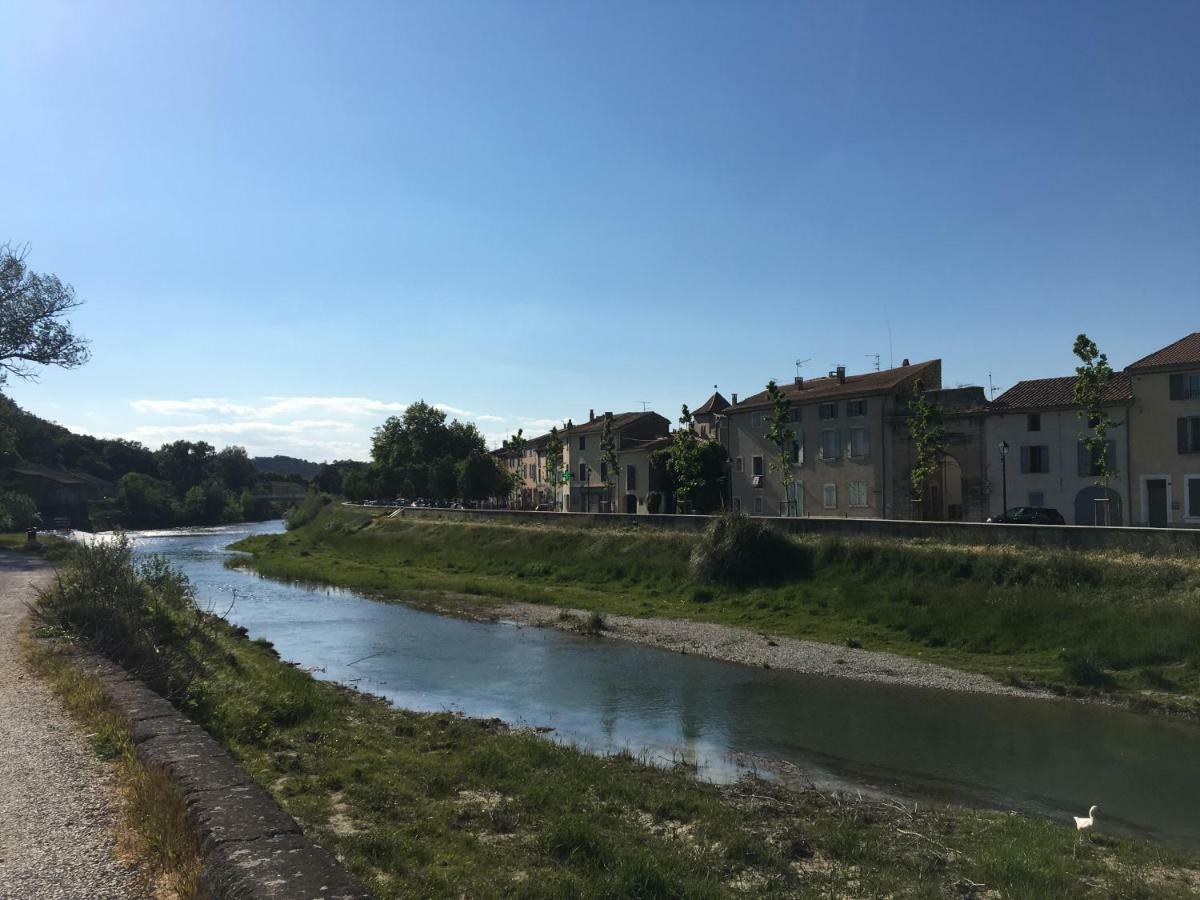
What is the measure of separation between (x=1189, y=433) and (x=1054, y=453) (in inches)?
237

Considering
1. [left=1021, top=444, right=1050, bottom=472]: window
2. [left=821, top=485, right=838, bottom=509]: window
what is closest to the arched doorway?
[left=1021, top=444, right=1050, bottom=472]: window

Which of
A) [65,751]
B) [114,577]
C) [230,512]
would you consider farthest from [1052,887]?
[230,512]

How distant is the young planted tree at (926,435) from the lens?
45.6 m

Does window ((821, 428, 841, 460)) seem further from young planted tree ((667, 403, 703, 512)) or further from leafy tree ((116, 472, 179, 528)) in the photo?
leafy tree ((116, 472, 179, 528))

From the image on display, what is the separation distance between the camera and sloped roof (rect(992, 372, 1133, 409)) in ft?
134

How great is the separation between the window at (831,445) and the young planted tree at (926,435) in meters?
6.02

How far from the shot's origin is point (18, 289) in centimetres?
4119

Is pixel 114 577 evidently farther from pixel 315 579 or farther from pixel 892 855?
pixel 315 579

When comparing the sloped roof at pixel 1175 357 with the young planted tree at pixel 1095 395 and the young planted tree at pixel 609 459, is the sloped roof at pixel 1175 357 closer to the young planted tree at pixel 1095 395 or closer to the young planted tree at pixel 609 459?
the young planted tree at pixel 1095 395

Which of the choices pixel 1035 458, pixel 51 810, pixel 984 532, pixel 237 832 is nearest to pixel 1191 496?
pixel 1035 458

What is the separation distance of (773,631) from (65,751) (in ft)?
85.6

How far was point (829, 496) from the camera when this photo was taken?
53.2 metres

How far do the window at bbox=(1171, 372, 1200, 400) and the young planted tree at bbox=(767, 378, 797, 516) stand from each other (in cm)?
2028

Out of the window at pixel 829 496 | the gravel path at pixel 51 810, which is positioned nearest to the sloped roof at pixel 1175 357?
the window at pixel 829 496
